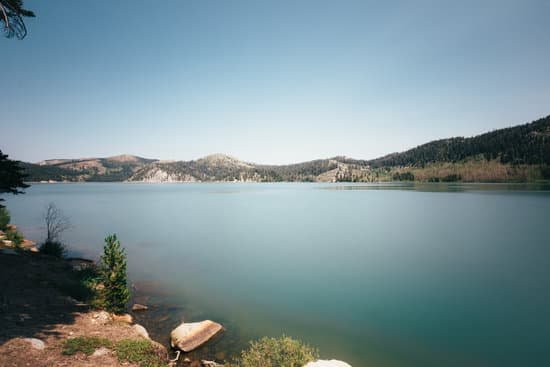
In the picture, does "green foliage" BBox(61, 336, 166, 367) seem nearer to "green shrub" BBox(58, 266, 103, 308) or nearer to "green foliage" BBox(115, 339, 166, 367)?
"green foliage" BBox(115, 339, 166, 367)

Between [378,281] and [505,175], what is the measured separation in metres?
231

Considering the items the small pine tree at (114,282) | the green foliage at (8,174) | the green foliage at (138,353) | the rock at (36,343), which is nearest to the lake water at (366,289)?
the small pine tree at (114,282)

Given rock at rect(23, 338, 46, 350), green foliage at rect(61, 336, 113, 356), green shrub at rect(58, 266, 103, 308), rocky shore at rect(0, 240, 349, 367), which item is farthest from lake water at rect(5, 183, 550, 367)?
rock at rect(23, 338, 46, 350)

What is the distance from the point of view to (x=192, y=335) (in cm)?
1079

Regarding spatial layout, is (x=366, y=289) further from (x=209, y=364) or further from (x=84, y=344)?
(x=84, y=344)

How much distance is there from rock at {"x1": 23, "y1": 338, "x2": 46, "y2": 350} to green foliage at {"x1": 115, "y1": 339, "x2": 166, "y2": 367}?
6.56 ft

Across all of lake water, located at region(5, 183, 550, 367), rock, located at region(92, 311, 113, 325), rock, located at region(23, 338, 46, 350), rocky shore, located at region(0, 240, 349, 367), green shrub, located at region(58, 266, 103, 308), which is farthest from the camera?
green shrub, located at region(58, 266, 103, 308)

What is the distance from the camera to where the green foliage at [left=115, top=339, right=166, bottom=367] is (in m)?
8.04

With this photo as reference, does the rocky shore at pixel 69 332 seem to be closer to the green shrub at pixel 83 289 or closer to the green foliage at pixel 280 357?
the green shrub at pixel 83 289

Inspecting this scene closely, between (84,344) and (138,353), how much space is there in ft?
5.67

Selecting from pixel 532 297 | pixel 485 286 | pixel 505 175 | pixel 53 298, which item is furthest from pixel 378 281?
pixel 505 175

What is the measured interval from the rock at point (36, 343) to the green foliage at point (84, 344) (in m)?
0.54

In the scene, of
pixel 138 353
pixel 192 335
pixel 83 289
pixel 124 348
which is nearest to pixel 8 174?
pixel 83 289

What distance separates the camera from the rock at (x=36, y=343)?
7.64 meters
